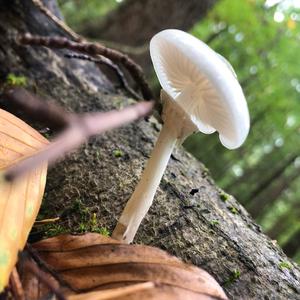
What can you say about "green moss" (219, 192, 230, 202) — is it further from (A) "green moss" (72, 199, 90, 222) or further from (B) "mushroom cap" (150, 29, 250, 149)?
(A) "green moss" (72, 199, 90, 222)

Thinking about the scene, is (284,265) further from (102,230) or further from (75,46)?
(75,46)

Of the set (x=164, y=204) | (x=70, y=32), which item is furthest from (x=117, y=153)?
(x=70, y=32)

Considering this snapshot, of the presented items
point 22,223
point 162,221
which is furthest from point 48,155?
point 162,221

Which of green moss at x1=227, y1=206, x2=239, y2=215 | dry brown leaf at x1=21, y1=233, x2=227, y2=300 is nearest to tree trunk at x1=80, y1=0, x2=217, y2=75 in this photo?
green moss at x1=227, y1=206, x2=239, y2=215

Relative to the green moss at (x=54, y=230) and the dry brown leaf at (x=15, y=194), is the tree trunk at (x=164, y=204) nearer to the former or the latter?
the green moss at (x=54, y=230)

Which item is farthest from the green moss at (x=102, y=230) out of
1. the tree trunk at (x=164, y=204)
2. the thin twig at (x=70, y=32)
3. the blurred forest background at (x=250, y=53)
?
the blurred forest background at (x=250, y=53)

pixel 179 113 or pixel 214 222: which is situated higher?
pixel 179 113

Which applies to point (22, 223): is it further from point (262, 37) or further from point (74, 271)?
point (262, 37)

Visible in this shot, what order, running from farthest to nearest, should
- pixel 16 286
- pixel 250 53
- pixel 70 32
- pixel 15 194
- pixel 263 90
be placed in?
pixel 263 90
pixel 250 53
pixel 70 32
pixel 15 194
pixel 16 286
